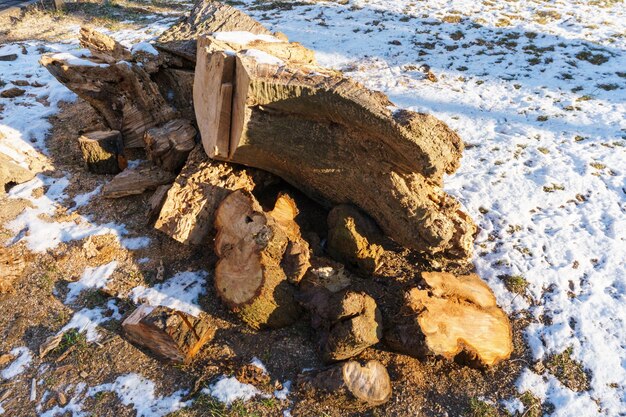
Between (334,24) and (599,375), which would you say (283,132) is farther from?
(334,24)

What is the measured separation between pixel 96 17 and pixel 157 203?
27.4 feet

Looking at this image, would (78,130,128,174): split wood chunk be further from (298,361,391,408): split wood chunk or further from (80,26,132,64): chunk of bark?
(298,361,391,408): split wood chunk

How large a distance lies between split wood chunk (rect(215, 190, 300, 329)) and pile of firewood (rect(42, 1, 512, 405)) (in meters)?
0.01

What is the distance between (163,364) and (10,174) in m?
3.22

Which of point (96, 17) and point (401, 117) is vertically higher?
point (401, 117)

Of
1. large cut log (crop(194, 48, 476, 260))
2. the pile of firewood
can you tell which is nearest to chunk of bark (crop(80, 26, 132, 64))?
the pile of firewood

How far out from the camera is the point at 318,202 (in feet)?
14.3

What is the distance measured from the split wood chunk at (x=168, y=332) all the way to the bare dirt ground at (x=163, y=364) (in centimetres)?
9

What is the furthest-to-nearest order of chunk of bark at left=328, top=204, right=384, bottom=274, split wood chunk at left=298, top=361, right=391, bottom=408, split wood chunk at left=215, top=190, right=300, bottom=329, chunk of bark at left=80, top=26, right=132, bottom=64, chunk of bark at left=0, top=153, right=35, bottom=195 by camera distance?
chunk of bark at left=80, top=26, right=132, bottom=64 < chunk of bark at left=0, top=153, right=35, bottom=195 < chunk of bark at left=328, top=204, right=384, bottom=274 < split wood chunk at left=215, top=190, right=300, bottom=329 < split wood chunk at left=298, top=361, right=391, bottom=408

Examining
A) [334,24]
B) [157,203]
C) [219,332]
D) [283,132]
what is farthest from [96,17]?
[219,332]

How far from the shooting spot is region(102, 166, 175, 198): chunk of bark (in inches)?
181

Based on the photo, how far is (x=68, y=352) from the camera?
3441 millimetres

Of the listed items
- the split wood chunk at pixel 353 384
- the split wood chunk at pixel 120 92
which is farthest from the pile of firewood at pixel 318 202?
the split wood chunk at pixel 120 92

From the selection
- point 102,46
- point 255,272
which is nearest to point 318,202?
point 255,272
